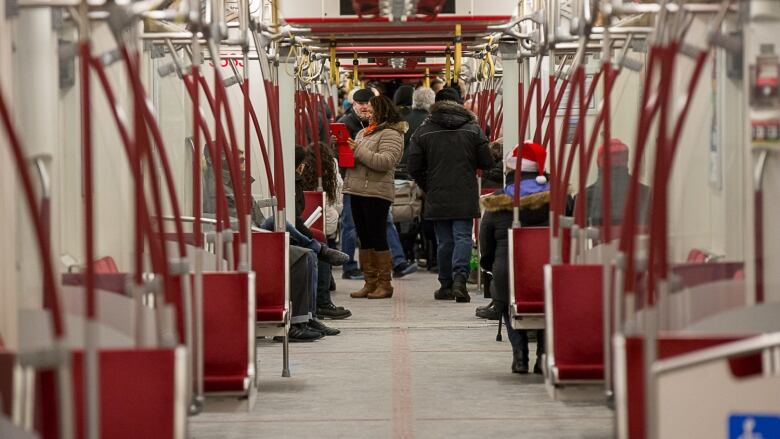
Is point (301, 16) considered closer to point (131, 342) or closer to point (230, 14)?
point (230, 14)

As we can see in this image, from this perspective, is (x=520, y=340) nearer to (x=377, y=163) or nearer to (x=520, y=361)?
(x=520, y=361)

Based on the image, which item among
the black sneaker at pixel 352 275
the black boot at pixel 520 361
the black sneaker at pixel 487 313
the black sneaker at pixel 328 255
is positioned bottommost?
the black sneaker at pixel 352 275

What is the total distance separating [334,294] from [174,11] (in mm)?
6967

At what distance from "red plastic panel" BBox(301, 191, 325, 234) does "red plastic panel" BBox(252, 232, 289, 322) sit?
3172 mm

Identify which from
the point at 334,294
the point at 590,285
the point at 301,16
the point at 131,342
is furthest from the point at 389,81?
the point at 131,342

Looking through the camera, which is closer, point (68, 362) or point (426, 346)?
point (68, 362)

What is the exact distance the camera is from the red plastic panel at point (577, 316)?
6.40 metres

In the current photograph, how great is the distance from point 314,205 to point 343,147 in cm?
74

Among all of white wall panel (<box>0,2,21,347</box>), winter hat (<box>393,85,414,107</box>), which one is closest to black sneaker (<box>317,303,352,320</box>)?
winter hat (<box>393,85,414,107</box>)

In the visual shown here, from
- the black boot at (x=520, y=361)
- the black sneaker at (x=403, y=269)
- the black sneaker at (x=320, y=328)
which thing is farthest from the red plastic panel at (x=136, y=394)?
the black sneaker at (x=403, y=269)

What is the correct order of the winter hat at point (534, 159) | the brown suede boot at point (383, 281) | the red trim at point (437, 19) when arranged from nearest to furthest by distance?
the winter hat at point (534, 159), the red trim at point (437, 19), the brown suede boot at point (383, 281)

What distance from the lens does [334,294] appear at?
12.6 meters

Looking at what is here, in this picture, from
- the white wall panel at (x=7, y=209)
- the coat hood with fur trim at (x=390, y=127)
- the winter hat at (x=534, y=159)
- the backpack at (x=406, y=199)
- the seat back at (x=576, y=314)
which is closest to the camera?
the white wall panel at (x=7, y=209)

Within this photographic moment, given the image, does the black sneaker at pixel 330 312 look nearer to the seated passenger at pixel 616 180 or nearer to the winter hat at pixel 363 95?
the winter hat at pixel 363 95
